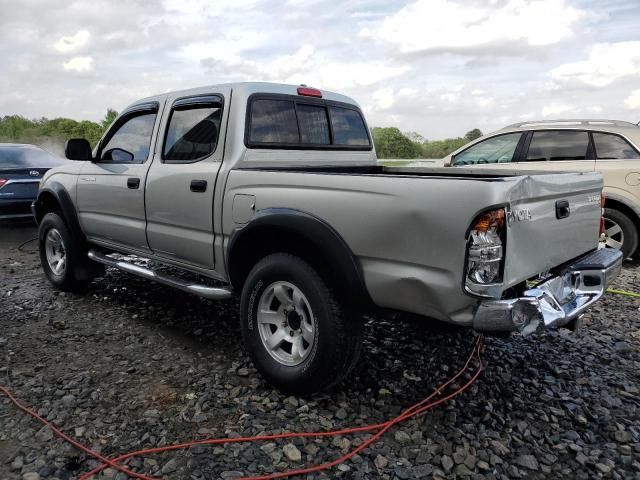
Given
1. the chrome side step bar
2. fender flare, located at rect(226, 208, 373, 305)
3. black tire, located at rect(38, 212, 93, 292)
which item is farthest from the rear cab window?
black tire, located at rect(38, 212, 93, 292)

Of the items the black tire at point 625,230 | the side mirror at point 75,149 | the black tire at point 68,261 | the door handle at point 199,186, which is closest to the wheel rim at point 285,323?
the door handle at point 199,186

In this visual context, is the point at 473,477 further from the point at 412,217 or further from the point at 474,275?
the point at 412,217

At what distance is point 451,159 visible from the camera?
281 inches

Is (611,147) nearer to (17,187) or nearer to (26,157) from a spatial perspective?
(17,187)

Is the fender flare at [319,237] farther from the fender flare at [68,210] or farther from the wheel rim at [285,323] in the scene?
the fender flare at [68,210]

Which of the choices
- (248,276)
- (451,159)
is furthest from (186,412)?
(451,159)

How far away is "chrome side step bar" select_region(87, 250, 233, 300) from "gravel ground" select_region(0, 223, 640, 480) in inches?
18.8

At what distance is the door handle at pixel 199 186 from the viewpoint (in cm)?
346

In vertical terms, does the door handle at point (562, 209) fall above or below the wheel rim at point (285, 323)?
above

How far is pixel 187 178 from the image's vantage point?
11.8 ft

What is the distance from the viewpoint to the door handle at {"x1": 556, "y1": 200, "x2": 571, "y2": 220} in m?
2.74

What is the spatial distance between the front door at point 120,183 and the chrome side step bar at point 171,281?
0.50 ft

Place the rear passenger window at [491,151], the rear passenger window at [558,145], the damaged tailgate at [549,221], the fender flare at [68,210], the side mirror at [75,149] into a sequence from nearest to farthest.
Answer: the damaged tailgate at [549,221], the side mirror at [75,149], the fender flare at [68,210], the rear passenger window at [558,145], the rear passenger window at [491,151]

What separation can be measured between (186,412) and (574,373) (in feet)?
8.05
